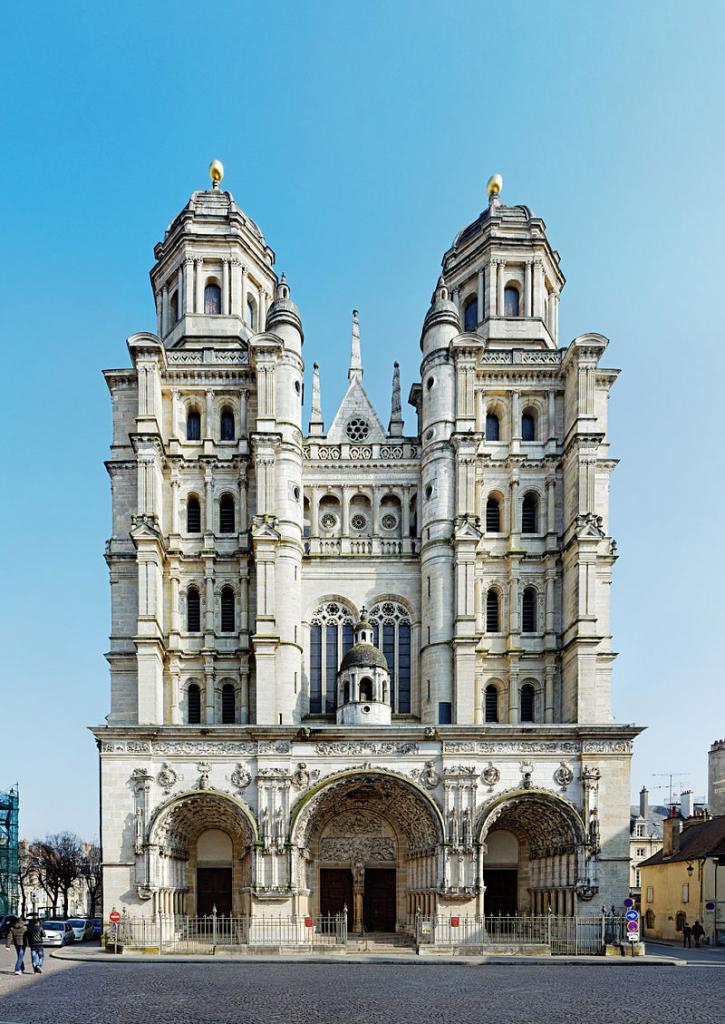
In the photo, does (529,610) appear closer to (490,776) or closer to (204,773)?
(490,776)

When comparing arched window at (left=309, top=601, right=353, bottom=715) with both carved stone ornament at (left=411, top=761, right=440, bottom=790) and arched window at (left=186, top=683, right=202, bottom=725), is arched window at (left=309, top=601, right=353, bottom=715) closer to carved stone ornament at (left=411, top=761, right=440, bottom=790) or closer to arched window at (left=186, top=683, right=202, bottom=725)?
arched window at (left=186, top=683, right=202, bottom=725)

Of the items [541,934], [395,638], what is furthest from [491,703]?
[541,934]

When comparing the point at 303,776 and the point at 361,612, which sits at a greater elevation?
the point at 361,612

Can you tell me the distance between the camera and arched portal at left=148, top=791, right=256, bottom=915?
32.3 metres

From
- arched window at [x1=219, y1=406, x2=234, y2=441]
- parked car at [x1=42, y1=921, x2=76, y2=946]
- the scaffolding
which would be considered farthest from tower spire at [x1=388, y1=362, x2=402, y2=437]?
the scaffolding

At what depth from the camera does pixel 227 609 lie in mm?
39875

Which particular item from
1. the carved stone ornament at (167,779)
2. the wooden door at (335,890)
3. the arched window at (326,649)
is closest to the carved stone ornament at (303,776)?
the carved stone ornament at (167,779)

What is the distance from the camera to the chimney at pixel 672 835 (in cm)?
4716

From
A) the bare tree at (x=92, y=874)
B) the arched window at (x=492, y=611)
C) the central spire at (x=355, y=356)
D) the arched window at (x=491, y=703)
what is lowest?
the bare tree at (x=92, y=874)

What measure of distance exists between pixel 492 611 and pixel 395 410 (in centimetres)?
1065

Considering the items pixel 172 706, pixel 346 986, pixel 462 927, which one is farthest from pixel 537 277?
pixel 346 986

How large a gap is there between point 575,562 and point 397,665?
8192mm

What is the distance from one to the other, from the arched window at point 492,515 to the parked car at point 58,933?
21.9 meters

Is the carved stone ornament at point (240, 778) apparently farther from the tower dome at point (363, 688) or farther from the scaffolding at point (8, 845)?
the scaffolding at point (8, 845)
